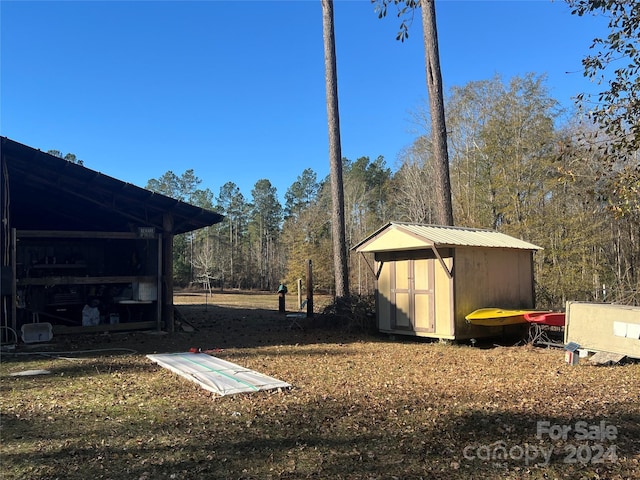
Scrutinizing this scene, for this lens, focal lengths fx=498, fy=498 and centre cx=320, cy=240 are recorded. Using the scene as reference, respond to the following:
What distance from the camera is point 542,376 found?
21.2ft

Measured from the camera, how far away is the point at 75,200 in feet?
39.2

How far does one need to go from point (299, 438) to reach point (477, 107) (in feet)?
66.3

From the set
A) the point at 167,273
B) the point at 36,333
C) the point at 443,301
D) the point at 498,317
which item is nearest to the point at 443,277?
the point at 443,301

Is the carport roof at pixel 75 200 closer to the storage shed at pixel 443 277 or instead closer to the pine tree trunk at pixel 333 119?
the pine tree trunk at pixel 333 119

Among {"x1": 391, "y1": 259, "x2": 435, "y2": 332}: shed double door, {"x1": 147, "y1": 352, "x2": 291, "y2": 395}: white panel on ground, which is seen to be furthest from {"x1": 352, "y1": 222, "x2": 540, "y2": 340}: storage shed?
{"x1": 147, "y1": 352, "x2": 291, "y2": 395}: white panel on ground

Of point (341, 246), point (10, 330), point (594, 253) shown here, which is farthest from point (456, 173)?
point (10, 330)

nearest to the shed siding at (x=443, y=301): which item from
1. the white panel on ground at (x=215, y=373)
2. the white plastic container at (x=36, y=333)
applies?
the white panel on ground at (x=215, y=373)

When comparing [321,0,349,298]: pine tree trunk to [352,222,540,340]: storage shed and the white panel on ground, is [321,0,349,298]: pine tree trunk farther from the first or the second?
the white panel on ground

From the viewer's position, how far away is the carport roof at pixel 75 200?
964cm

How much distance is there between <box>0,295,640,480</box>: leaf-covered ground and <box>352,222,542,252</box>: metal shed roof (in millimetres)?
2498

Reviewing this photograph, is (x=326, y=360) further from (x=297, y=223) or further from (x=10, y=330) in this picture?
(x=297, y=223)

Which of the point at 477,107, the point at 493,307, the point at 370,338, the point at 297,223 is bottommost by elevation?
the point at 370,338

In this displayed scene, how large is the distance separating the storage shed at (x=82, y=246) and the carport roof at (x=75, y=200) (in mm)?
20

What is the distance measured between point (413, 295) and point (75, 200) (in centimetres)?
824
